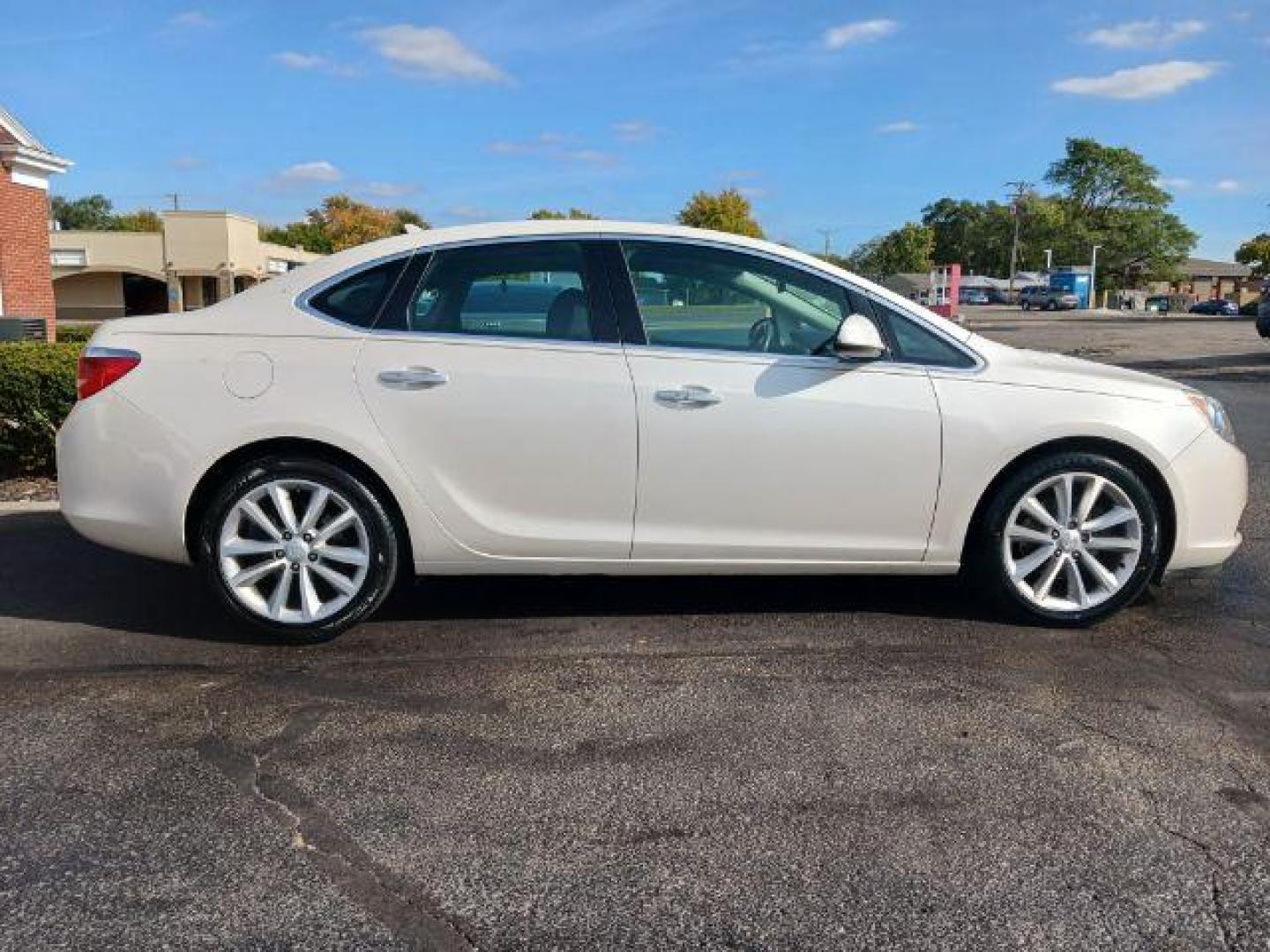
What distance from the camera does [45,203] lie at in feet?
64.4

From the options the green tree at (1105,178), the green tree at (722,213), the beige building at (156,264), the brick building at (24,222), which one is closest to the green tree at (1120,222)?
the green tree at (1105,178)

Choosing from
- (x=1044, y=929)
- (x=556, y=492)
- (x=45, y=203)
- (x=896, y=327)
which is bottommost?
(x=1044, y=929)

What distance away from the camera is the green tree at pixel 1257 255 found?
330 feet

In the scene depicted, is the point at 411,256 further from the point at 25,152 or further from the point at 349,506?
the point at 25,152

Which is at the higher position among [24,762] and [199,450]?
[199,450]

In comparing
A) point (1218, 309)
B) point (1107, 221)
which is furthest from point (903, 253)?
point (1218, 309)

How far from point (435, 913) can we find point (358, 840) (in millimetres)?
416

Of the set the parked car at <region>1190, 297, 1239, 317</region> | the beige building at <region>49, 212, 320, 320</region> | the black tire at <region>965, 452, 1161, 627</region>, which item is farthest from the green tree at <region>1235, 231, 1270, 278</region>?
the black tire at <region>965, 452, 1161, 627</region>

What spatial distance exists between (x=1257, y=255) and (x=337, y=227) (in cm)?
8666

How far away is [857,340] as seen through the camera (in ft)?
13.7

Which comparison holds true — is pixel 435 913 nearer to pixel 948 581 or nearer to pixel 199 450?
pixel 199 450

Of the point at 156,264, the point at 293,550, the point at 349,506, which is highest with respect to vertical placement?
the point at 156,264

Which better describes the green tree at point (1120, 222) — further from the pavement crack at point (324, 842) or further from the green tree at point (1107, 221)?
the pavement crack at point (324, 842)

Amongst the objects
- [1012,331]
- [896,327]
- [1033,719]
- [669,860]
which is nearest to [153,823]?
[669,860]
